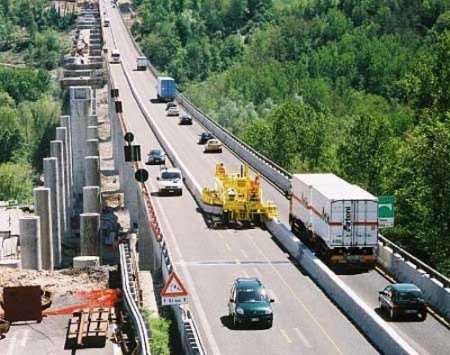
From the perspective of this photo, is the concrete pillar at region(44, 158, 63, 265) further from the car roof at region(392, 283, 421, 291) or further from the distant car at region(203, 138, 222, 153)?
the car roof at region(392, 283, 421, 291)

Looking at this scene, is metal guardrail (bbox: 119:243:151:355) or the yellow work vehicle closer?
metal guardrail (bbox: 119:243:151:355)

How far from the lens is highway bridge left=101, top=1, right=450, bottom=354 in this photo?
1346 inches

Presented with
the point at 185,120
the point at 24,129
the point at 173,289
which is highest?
the point at 173,289

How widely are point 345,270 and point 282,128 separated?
62658 millimetres

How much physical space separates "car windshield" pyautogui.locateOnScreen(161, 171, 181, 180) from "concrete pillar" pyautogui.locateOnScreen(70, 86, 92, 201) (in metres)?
39.7

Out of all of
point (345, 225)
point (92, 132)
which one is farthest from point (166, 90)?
point (345, 225)

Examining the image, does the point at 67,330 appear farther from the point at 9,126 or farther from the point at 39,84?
the point at 39,84

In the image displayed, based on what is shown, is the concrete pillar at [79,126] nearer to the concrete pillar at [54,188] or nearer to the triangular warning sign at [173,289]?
the concrete pillar at [54,188]

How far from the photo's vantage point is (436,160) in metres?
58.0

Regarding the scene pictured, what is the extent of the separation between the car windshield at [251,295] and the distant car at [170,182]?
26.8 m

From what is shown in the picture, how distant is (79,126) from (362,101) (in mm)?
49245

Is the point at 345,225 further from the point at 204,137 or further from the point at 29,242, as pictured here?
the point at 204,137

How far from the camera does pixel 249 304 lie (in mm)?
35656

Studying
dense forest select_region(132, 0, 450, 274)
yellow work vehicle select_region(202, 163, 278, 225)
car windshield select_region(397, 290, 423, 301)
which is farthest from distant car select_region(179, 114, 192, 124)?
car windshield select_region(397, 290, 423, 301)
